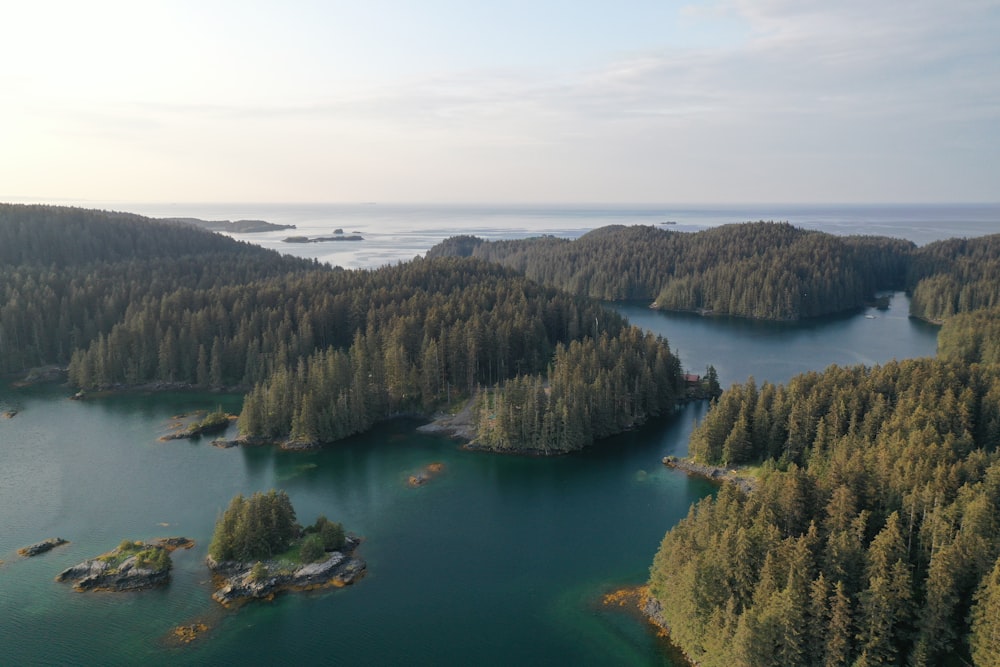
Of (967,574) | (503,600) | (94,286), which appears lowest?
(503,600)

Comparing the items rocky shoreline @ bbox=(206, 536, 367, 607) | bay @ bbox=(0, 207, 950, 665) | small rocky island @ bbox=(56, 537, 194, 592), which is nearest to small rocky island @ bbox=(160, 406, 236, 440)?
bay @ bbox=(0, 207, 950, 665)

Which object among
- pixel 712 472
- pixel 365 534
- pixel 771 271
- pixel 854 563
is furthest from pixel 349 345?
pixel 771 271

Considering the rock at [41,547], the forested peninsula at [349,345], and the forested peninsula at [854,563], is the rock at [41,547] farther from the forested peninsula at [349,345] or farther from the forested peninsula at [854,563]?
the forested peninsula at [854,563]

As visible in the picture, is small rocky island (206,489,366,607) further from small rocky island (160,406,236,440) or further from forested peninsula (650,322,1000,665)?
small rocky island (160,406,236,440)

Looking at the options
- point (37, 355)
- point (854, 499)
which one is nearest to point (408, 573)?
point (854, 499)

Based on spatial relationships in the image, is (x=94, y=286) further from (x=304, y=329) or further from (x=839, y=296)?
(x=839, y=296)

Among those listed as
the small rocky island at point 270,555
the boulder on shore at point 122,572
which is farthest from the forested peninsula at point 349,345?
the boulder on shore at point 122,572
